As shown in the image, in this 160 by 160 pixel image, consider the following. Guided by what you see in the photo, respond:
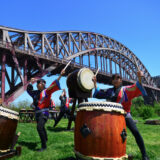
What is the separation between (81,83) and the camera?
468 cm

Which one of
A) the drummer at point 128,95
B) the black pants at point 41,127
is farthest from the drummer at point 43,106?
the drummer at point 128,95

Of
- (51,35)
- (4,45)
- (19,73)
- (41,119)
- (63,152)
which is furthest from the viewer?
(51,35)

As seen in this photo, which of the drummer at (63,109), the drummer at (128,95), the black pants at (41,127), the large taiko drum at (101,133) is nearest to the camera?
the large taiko drum at (101,133)

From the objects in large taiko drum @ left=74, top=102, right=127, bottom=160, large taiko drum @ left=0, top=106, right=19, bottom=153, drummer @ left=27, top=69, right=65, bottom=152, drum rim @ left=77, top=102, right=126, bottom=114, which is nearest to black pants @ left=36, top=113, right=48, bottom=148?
drummer @ left=27, top=69, right=65, bottom=152

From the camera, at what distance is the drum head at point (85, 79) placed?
469cm

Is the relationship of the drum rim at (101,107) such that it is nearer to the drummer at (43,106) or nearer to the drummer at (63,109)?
the drummer at (43,106)

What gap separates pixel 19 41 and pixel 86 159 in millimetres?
24455

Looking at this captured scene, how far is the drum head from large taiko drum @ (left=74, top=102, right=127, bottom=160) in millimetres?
2041

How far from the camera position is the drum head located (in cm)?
469

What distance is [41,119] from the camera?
12.9ft

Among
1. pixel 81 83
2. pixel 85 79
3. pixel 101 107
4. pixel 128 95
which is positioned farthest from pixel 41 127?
pixel 128 95

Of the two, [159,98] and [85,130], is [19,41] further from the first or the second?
[159,98]

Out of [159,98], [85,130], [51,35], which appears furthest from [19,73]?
[159,98]

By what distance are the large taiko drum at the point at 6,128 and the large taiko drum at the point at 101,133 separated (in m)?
1.27
